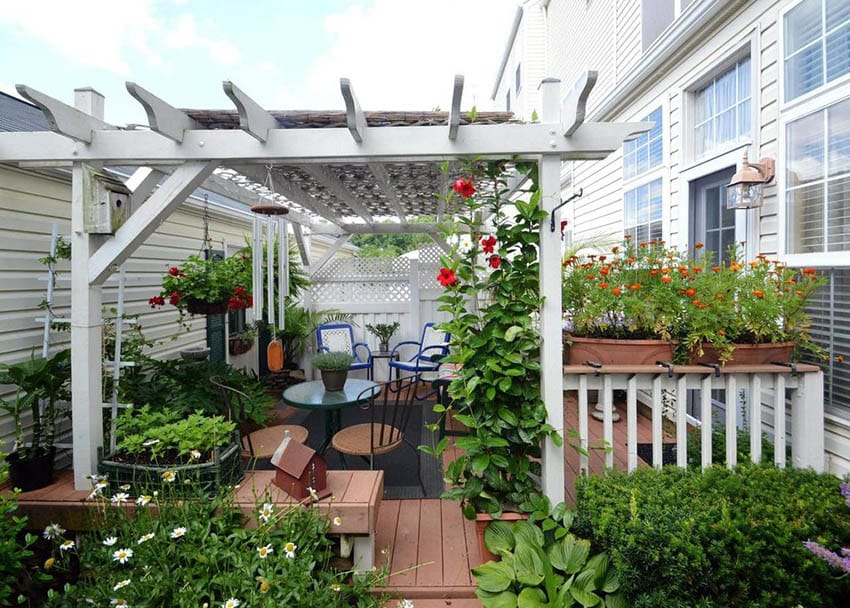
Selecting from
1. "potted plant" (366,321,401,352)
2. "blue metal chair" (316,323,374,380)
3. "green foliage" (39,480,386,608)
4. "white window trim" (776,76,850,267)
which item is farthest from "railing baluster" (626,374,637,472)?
"potted plant" (366,321,401,352)

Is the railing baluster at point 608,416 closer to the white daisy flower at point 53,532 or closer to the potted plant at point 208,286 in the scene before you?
the white daisy flower at point 53,532

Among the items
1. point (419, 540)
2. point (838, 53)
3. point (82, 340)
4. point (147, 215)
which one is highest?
point (838, 53)

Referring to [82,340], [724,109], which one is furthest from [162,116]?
[724,109]

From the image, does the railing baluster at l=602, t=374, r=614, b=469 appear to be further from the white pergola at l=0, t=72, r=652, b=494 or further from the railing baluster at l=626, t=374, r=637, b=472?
the white pergola at l=0, t=72, r=652, b=494

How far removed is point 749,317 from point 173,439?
3016 millimetres

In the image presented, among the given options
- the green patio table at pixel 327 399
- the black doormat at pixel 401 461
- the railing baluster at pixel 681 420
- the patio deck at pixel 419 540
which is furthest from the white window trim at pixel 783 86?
the black doormat at pixel 401 461

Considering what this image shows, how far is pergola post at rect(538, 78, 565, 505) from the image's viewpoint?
2322 millimetres

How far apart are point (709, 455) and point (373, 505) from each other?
170 centimetres

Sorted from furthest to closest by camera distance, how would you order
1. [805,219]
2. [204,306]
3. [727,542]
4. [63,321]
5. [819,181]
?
[204,306], [63,321], [805,219], [819,181], [727,542]

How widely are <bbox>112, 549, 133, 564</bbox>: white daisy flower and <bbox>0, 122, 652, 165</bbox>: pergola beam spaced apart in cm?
180

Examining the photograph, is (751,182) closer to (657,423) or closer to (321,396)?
Result: (657,423)

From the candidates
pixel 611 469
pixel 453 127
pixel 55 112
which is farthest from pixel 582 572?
pixel 55 112

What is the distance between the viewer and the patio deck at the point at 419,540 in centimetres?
217

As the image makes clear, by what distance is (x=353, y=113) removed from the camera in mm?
2094
